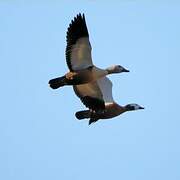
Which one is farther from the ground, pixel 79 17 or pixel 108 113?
pixel 79 17

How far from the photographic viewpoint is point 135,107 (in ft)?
96.5

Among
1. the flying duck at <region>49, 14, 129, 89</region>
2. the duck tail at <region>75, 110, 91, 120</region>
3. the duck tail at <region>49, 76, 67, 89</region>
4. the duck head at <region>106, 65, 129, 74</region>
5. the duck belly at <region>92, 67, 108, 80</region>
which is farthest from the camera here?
the duck head at <region>106, 65, 129, 74</region>

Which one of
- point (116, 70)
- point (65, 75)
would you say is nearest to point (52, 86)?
point (65, 75)

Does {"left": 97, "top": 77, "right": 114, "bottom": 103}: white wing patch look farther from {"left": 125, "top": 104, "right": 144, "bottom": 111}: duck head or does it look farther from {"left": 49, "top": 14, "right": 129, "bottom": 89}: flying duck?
{"left": 49, "top": 14, "right": 129, "bottom": 89}: flying duck

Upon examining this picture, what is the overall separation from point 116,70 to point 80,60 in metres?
1.38

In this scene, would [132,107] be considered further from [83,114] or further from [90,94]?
Answer: [83,114]

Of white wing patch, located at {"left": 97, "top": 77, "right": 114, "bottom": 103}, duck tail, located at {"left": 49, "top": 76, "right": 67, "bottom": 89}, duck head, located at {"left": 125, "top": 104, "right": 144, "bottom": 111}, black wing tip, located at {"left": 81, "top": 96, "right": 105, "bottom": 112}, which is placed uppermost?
duck tail, located at {"left": 49, "top": 76, "right": 67, "bottom": 89}

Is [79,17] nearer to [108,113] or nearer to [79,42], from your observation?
[79,42]

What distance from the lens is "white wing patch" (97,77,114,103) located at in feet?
95.7

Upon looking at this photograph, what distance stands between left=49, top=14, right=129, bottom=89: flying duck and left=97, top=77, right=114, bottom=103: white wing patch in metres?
1.39

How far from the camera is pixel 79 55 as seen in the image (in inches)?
1091

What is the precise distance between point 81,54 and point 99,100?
1204 mm

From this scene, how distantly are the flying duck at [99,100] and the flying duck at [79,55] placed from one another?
0.65m

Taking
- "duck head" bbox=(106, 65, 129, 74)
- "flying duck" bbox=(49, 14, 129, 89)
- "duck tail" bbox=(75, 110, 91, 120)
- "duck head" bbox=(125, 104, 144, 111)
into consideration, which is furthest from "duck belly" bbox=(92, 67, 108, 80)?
"duck head" bbox=(125, 104, 144, 111)
